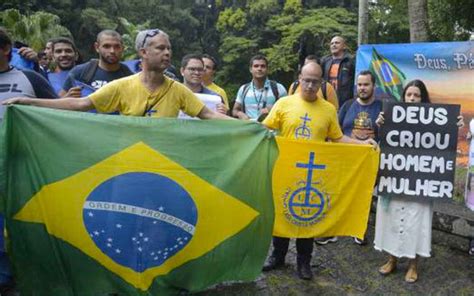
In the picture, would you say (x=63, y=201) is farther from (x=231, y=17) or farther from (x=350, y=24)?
(x=231, y=17)

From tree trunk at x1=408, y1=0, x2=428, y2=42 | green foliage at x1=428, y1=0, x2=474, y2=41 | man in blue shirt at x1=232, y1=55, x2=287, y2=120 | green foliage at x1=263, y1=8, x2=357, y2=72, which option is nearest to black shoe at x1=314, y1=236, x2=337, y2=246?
man in blue shirt at x1=232, y1=55, x2=287, y2=120

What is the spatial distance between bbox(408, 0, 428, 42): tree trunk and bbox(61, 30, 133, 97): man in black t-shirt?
16.3 feet

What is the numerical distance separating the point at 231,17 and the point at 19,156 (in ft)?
79.3

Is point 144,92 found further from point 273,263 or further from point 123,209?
point 273,263

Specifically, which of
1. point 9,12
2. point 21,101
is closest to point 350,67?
point 21,101

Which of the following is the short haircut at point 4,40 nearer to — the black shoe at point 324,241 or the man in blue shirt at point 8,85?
the man in blue shirt at point 8,85

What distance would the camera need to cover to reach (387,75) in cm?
707

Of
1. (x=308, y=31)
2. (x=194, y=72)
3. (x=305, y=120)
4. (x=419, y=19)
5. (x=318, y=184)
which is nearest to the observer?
(x=305, y=120)

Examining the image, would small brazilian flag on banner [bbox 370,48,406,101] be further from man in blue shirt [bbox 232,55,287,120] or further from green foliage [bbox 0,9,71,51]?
green foliage [bbox 0,9,71,51]

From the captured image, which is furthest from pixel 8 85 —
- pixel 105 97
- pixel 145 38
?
pixel 145 38

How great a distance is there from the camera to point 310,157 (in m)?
4.05

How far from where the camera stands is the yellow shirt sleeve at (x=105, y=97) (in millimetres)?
3150

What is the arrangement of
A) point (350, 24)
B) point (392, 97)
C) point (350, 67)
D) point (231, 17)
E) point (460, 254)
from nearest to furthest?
1. point (460, 254)
2. point (350, 67)
3. point (392, 97)
4. point (350, 24)
5. point (231, 17)

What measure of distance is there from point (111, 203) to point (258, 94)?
111 inches
